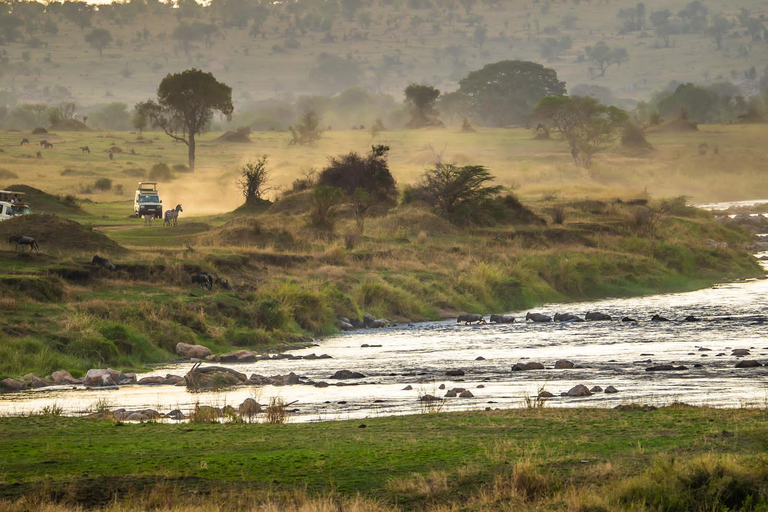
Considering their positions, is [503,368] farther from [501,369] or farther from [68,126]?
[68,126]

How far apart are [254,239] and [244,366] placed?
22.1 m

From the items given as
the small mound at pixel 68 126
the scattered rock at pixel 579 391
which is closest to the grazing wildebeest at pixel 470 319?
the scattered rock at pixel 579 391

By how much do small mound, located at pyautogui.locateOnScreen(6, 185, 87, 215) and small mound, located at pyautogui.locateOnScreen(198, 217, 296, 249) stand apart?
46.6 feet

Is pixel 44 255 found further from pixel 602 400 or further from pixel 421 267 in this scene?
pixel 602 400

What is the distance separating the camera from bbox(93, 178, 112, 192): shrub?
88.2 meters

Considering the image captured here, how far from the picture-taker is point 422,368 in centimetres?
2872

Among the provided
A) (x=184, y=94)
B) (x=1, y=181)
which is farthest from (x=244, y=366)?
(x=184, y=94)

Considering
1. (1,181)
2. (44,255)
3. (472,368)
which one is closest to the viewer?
(472,368)

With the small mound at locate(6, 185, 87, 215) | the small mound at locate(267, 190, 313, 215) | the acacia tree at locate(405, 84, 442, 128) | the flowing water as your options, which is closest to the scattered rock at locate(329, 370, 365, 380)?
the flowing water

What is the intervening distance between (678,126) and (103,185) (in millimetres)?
96814

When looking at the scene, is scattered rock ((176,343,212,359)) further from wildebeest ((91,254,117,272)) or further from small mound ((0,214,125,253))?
small mound ((0,214,125,253))

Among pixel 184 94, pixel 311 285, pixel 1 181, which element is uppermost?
pixel 184 94

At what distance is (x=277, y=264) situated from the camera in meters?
46.1

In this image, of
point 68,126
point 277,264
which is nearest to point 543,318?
point 277,264
